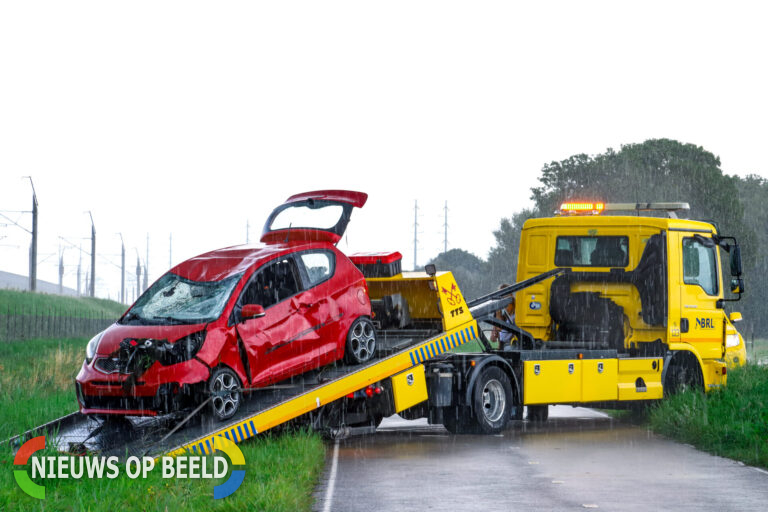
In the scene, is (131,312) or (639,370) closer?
(131,312)

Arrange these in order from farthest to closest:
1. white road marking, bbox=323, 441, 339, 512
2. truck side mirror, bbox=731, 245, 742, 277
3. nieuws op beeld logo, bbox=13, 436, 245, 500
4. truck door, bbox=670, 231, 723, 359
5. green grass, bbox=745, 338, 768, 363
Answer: green grass, bbox=745, 338, 768, 363 < truck door, bbox=670, 231, 723, 359 < truck side mirror, bbox=731, 245, 742, 277 < nieuws op beeld logo, bbox=13, 436, 245, 500 < white road marking, bbox=323, 441, 339, 512

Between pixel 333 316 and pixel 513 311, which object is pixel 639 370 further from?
pixel 333 316

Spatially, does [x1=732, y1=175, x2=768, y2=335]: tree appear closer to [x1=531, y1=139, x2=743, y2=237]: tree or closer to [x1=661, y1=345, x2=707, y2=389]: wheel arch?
[x1=531, y1=139, x2=743, y2=237]: tree

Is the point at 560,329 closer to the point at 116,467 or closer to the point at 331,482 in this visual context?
the point at 331,482

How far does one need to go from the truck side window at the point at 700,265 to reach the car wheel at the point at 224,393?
7.83 meters

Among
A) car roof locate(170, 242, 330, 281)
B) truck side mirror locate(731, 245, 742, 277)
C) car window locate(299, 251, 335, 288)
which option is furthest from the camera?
truck side mirror locate(731, 245, 742, 277)

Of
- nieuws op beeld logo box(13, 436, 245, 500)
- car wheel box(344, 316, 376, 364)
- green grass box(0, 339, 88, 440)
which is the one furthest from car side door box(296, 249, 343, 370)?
green grass box(0, 339, 88, 440)

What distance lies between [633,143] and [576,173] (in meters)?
3.81

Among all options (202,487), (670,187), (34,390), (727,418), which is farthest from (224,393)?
(670,187)

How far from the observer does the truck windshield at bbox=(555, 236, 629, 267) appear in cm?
1747

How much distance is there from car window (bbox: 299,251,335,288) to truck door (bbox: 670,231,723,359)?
219 inches

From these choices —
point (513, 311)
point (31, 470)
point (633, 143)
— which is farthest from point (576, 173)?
point (31, 470)

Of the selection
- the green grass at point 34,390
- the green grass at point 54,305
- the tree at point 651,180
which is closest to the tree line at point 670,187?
the tree at point 651,180

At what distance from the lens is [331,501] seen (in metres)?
10.1
